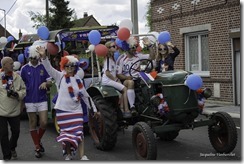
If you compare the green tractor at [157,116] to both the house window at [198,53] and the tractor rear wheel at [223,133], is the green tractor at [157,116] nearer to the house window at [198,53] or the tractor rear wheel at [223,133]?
the tractor rear wheel at [223,133]

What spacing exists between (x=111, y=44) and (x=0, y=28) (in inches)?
2419

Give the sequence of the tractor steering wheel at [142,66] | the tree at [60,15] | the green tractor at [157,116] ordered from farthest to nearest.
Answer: the tree at [60,15] → the tractor steering wheel at [142,66] → the green tractor at [157,116]

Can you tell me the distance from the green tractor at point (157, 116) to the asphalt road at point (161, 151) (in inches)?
7.5

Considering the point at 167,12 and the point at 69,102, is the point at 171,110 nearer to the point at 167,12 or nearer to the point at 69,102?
the point at 69,102

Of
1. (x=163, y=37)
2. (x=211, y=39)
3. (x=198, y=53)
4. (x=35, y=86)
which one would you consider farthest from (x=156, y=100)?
(x=198, y=53)

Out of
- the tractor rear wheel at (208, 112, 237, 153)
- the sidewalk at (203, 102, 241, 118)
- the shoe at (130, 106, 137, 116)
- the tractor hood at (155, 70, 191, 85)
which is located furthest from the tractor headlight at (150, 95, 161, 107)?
the sidewalk at (203, 102, 241, 118)

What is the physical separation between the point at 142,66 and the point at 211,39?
298 inches

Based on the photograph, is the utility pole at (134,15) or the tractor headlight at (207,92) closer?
the tractor headlight at (207,92)

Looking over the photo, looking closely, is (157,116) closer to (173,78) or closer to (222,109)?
(173,78)

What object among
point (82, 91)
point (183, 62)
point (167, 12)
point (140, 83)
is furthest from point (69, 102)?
point (167, 12)

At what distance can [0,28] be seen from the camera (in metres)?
64.6

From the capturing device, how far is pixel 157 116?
625 centimetres

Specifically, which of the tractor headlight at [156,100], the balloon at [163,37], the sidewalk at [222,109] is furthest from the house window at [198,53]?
the tractor headlight at [156,100]

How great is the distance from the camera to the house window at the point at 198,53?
47.3 ft
